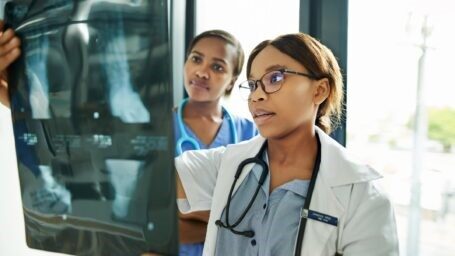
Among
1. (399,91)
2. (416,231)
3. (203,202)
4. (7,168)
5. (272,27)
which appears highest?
(272,27)

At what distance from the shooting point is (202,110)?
122 cm

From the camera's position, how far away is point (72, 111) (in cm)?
57

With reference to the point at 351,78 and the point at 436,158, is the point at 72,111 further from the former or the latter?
the point at 436,158

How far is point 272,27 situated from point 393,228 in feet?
2.72

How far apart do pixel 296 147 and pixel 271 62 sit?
20 cm

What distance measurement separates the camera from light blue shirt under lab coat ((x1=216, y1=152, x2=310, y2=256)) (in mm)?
760

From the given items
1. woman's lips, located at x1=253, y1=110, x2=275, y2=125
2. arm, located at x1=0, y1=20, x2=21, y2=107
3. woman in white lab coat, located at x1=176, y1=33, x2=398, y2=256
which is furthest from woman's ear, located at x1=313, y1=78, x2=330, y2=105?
arm, located at x1=0, y1=20, x2=21, y2=107

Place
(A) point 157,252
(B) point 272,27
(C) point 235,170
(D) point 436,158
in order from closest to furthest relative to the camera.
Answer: (A) point 157,252 → (C) point 235,170 → (D) point 436,158 → (B) point 272,27

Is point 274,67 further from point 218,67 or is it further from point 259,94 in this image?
point 218,67

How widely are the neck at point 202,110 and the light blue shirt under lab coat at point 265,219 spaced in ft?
1.35

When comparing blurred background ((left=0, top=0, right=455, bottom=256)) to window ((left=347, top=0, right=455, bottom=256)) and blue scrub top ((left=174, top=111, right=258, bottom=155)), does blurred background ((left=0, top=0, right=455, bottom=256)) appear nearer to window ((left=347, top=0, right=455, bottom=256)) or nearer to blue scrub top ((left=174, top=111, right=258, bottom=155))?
window ((left=347, top=0, right=455, bottom=256))

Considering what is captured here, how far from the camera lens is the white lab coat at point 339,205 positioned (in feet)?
2.31

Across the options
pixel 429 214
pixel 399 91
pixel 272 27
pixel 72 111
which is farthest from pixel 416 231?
pixel 72 111

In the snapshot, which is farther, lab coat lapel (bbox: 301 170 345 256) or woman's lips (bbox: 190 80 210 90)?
woman's lips (bbox: 190 80 210 90)
